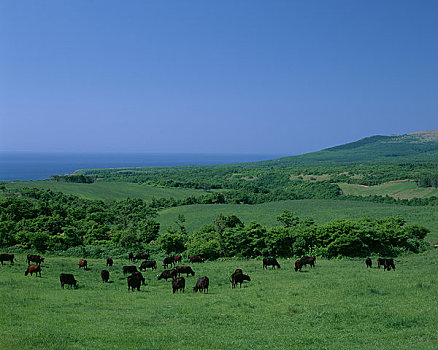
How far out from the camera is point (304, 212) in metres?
101

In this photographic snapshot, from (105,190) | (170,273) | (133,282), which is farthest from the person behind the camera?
(105,190)

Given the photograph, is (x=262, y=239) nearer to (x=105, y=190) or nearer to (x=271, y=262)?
(x=271, y=262)

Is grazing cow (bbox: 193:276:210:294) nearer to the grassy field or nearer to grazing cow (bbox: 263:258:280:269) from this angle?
the grassy field

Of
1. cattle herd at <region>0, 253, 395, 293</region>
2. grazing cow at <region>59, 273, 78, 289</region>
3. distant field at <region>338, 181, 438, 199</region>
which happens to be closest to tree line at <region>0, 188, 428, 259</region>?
cattle herd at <region>0, 253, 395, 293</region>

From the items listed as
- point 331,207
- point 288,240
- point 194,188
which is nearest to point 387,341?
point 288,240

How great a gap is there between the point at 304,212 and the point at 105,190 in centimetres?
9721

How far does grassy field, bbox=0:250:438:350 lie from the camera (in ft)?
41.4

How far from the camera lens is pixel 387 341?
12.7 meters

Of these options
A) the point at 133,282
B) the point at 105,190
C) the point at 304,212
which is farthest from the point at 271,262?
the point at 105,190

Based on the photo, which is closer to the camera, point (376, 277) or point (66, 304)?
point (66, 304)

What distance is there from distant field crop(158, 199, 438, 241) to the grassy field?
59.7 metres

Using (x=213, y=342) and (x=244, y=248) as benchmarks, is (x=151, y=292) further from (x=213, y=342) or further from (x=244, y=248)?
(x=244, y=248)

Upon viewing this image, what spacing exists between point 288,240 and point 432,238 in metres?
26.2

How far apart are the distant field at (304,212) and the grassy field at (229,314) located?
5975 cm
